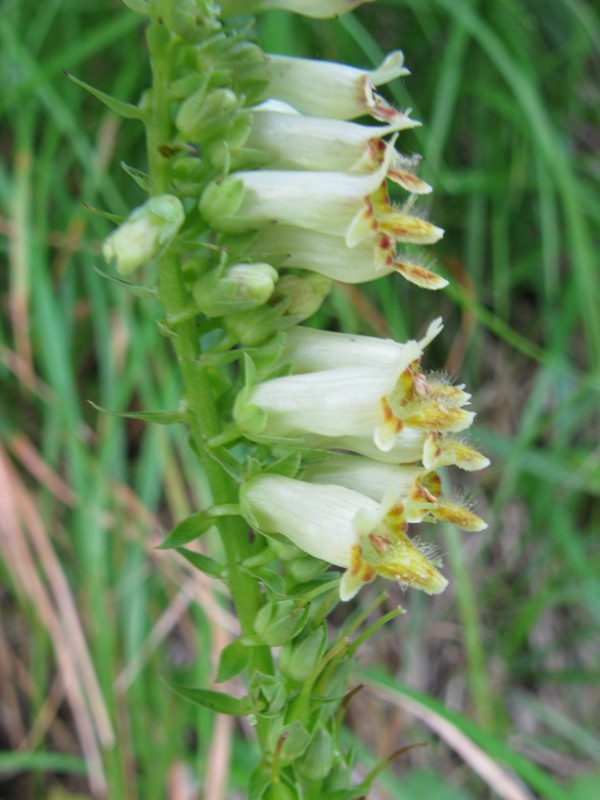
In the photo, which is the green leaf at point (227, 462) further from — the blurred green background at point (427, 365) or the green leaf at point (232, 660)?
the blurred green background at point (427, 365)

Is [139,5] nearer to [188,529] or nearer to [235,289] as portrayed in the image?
[235,289]

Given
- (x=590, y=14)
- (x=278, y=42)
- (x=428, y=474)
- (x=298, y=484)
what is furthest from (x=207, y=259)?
(x=590, y=14)

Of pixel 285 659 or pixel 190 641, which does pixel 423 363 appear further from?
pixel 285 659

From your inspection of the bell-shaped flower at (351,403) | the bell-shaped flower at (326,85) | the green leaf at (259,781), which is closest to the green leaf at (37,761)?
the green leaf at (259,781)

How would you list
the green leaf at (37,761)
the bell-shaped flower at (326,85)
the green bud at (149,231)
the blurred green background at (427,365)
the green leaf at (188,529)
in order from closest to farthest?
the green bud at (149,231), the green leaf at (188,529), the bell-shaped flower at (326,85), the green leaf at (37,761), the blurred green background at (427,365)

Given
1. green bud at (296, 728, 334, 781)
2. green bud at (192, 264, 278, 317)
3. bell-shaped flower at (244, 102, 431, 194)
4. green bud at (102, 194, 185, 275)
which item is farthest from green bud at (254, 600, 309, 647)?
bell-shaped flower at (244, 102, 431, 194)

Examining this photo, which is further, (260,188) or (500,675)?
(500,675)

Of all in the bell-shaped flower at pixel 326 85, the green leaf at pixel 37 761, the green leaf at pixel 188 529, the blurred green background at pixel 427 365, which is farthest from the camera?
the blurred green background at pixel 427 365
